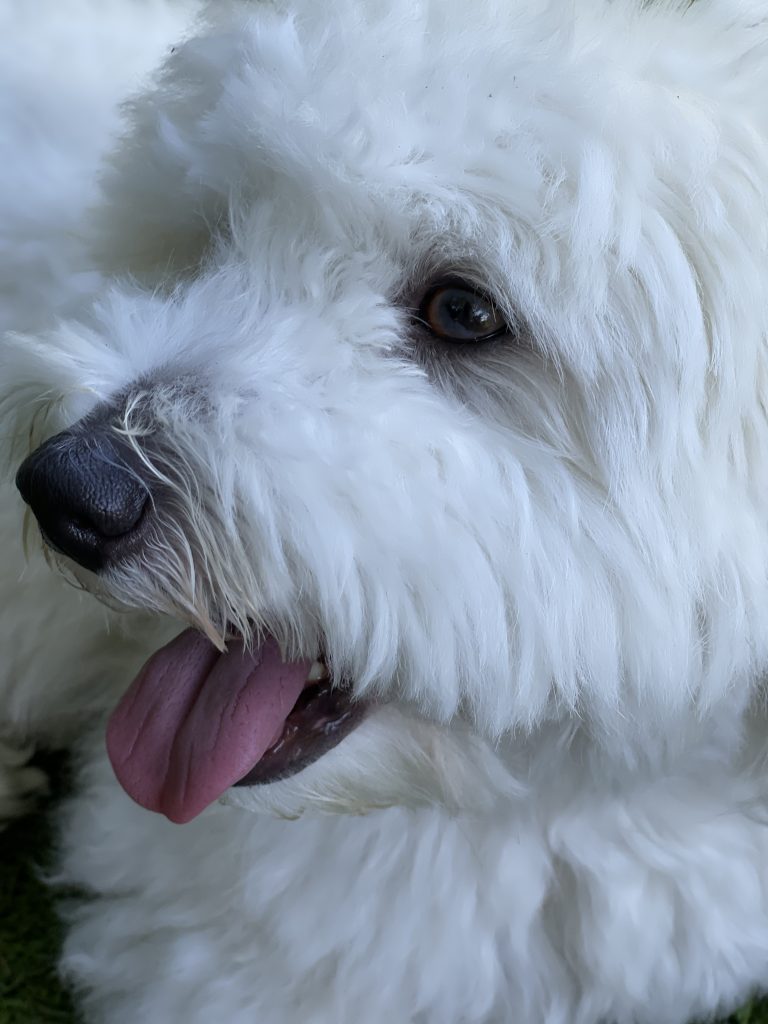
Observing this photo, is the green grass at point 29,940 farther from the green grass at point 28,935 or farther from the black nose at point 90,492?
the black nose at point 90,492

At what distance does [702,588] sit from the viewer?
0.92 m

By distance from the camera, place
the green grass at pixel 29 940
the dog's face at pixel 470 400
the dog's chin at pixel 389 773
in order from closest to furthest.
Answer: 1. the dog's face at pixel 470 400
2. the dog's chin at pixel 389 773
3. the green grass at pixel 29 940

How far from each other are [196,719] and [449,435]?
0.38 m

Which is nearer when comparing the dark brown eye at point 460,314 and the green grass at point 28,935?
the dark brown eye at point 460,314

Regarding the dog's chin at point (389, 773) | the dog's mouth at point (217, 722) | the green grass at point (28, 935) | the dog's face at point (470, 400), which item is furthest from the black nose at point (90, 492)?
the green grass at point (28, 935)

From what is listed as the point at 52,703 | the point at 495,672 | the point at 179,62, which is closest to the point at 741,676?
the point at 495,672

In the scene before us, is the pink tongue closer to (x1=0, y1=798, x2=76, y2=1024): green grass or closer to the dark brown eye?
the dark brown eye

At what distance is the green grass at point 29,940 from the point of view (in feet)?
4.93

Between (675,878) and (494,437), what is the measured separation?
1.85 ft

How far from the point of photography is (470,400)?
94 cm

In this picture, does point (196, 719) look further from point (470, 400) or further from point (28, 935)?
point (28, 935)

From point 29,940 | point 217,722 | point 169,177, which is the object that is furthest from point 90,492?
point 29,940

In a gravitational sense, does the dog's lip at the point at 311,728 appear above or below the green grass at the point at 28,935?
above

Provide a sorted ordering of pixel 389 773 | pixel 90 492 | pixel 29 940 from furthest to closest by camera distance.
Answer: pixel 29 940 < pixel 389 773 < pixel 90 492
